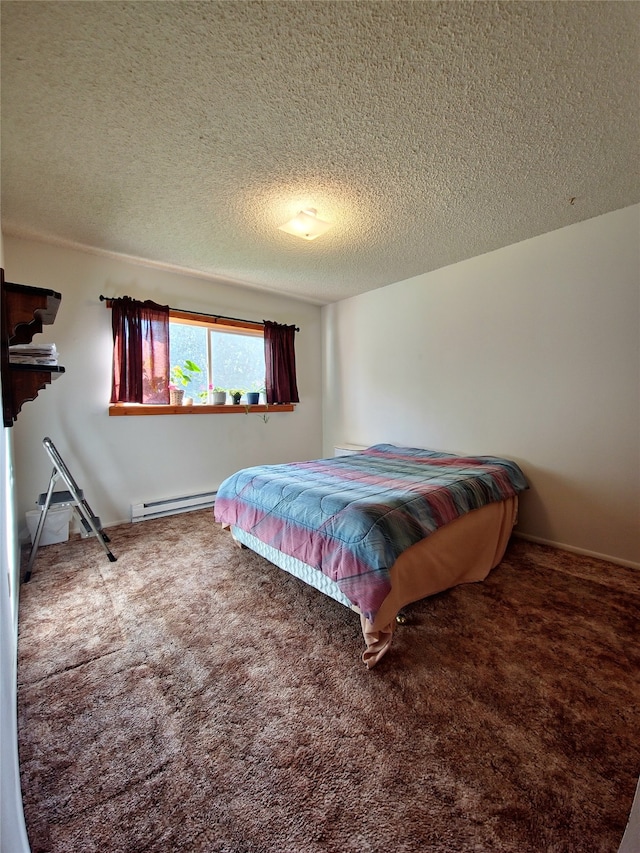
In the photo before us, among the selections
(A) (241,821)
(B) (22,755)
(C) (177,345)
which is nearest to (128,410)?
(C) (177,345)

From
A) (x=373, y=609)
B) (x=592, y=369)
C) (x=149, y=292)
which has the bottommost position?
(x=373, y=609)

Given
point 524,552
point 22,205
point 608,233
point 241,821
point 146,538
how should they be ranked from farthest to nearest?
point 146,538 < point 524,552 < point 608,233 < point 22,205 < point 241,821

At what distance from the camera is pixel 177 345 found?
3.57 meters

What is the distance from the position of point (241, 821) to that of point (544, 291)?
3.46 metres

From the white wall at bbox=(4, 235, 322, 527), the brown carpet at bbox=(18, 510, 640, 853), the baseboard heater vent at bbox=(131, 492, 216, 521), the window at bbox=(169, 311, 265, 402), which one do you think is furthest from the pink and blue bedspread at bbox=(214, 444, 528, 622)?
the window at bbox=(169, 311, 265, 402)

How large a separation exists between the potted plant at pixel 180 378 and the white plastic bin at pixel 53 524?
1296 millimetres

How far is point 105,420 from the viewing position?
312 centimetres

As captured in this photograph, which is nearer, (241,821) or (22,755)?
(241,821)

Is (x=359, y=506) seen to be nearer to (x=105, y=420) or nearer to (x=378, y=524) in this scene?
(x=378, y=524)

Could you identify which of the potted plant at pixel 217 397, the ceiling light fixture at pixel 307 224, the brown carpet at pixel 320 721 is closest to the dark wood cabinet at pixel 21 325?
the brown carpet at pixel 320 721

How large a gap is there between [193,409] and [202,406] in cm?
10

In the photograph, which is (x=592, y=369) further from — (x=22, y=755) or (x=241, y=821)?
(x=22, y=755)

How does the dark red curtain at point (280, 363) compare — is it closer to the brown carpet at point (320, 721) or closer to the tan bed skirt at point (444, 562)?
the brown carpet at point (320, 721)

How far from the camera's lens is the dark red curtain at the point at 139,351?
121 inches
